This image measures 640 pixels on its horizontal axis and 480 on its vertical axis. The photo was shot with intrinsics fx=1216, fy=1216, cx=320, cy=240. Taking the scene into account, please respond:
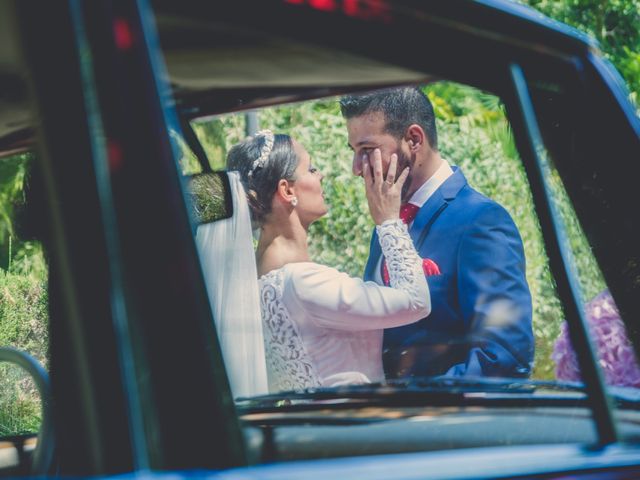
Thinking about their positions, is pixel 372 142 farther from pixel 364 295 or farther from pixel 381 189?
pixel 364 295

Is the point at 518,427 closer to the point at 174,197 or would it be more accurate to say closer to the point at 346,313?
the point at 346,313

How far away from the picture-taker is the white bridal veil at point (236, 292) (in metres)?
1.61

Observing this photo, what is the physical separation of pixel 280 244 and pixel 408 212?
238 mm

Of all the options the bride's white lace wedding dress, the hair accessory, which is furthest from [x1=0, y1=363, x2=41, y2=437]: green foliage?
the hair accessory

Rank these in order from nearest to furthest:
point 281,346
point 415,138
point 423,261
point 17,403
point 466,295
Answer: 1. point 17,403
2. point 281,346
3. point 466,295
4. point 423,261
5. point 415,138

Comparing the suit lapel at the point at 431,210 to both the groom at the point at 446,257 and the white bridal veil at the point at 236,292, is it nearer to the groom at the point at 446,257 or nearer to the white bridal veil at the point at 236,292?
the groom at the point at 446,257

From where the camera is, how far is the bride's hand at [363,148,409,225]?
7.16ft

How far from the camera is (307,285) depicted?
2.11 meters

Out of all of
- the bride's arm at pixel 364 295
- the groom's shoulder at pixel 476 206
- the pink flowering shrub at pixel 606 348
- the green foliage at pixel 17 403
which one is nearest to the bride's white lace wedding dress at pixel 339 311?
the bride's arm at pixel 364 295

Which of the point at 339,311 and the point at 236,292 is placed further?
the point at 339,311

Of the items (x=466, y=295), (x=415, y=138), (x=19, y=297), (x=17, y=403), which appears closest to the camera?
(x=19, y=297)

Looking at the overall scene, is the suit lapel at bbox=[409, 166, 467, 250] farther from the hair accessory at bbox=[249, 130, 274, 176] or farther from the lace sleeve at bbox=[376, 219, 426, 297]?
the hair accessory at bbox=[249, 130, 274, 176]

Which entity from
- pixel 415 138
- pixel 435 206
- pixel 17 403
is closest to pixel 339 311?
pixel 435 206

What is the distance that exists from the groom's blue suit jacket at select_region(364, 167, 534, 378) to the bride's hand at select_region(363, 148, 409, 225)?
5cm
